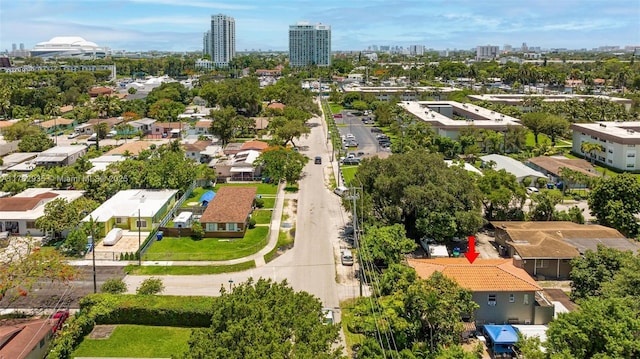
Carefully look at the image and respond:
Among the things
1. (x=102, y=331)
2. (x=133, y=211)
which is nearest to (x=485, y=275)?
(x=102, y=331)

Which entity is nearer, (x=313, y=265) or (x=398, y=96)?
(x=313, y=265)

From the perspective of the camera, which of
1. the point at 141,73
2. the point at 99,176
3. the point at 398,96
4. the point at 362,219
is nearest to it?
the point at 362,219

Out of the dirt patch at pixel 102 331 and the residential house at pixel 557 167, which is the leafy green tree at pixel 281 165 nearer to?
the residential house at pixel 557 167

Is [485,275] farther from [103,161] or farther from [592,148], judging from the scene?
[103,161]

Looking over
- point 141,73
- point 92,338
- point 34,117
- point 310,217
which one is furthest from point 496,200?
point 141,73

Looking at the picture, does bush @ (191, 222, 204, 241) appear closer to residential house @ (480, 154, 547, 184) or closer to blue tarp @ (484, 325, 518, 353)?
blue tarp @ (484, 325, 518, 353)

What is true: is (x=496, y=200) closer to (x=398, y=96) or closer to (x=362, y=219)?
(x=362, y=219)

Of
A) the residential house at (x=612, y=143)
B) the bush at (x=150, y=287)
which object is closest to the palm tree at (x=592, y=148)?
the residential house at (x=612, y=143)
